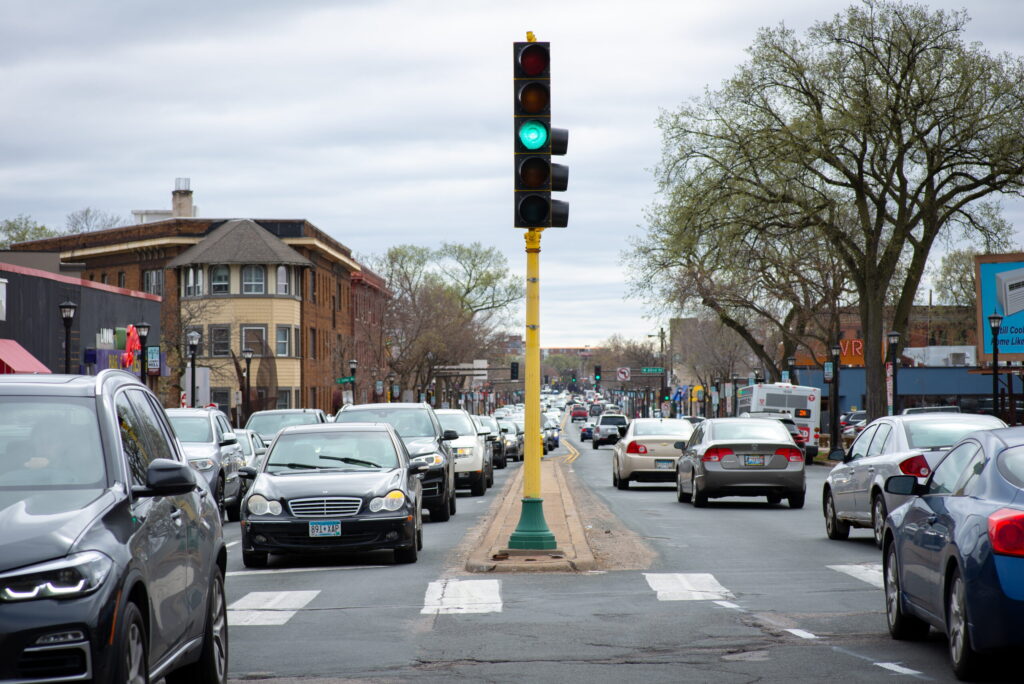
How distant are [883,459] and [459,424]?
15519mm

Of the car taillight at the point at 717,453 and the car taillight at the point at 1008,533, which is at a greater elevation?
the car taillight at the point at 1008,533

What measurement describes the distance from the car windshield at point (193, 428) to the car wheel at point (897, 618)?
50.0ft

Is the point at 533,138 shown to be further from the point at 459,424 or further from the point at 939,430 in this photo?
the point at 459,424

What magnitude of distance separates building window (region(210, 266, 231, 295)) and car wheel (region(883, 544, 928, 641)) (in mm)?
65729

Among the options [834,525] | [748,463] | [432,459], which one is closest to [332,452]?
[432,459]

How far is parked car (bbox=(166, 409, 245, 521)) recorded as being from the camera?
2258 centimetres

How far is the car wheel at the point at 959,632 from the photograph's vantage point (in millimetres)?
7988

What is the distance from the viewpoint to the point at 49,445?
6.59 metres

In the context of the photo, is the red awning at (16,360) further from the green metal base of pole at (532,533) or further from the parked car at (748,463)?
the green metal base of pole at (532,533)

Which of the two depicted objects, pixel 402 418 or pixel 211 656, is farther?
pixel 402 418

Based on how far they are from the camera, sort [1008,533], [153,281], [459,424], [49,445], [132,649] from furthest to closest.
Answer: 1. [153,281]
2. [459,424]
3. [1008,533]
4. [49,445]
5. [132,649]

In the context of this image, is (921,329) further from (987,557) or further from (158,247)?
(987,557)

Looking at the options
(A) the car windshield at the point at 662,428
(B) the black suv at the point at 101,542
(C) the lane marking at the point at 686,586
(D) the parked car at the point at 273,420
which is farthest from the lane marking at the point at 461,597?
(A) the car windshield at the point at 662,428

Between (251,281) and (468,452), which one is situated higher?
(251,281)
